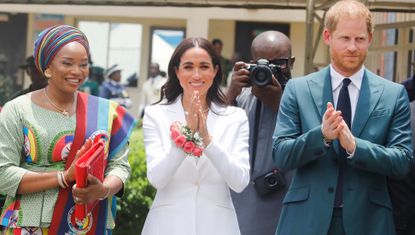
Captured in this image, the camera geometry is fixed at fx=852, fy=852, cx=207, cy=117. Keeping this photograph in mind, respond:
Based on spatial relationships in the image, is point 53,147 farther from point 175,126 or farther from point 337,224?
point 337,224

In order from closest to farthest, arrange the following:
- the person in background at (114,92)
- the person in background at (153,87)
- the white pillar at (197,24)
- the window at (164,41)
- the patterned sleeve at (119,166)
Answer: the patterned sleeve at (119,166) < the person in background at (114,92) < the person in background at (153,87) < the white pillar at (197,24) < the window at (164,41)

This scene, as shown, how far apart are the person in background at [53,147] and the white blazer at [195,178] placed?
0.81 ft

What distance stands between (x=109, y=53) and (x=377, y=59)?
31.2 ft

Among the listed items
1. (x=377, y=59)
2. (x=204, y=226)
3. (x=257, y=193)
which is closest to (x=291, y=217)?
(x=204, y=226)

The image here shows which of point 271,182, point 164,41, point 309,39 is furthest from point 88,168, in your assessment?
point 164,41

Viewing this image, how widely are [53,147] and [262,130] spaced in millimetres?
1441

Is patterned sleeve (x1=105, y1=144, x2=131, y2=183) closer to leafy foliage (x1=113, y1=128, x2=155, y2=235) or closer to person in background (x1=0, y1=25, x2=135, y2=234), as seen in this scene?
person in background (x1=0, y1=25, x2=135, y2=234)

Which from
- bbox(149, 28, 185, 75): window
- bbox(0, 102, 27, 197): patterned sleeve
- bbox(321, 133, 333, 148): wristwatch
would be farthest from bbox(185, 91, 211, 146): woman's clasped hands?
bbox(149, 28, 185, 75): window

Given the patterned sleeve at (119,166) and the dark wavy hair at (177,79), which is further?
the dark wavy hair at (177,79)

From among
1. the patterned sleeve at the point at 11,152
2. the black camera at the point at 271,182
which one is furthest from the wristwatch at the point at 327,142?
the patterned sleeve at the point at 11,152

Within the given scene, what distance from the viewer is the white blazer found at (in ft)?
13.8

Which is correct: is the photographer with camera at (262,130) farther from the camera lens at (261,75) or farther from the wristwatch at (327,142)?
the wristwatch at (327,142)

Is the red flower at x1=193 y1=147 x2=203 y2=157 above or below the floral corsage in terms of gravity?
below

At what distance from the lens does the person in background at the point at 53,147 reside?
13.8 feet
